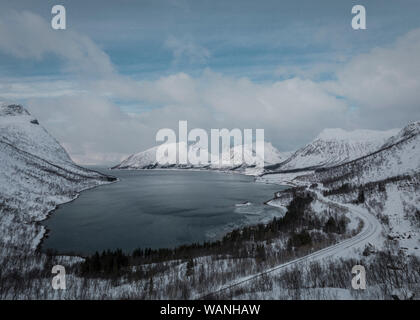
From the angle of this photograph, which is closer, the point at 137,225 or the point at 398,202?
the point at 398,202

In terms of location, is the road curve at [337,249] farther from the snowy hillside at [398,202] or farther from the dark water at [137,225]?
the dark water at [137,225]

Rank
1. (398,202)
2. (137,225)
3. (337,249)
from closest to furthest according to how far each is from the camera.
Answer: (337,249), (398,202), (137,225)

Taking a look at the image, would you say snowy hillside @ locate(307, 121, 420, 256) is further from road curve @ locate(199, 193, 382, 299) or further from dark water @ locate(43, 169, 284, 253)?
dark water @ locate(43, 169, 284, 253)

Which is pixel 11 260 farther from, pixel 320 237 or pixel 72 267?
pixel 320 237

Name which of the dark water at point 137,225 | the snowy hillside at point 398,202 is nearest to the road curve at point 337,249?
the snowy hillside at point 398,202

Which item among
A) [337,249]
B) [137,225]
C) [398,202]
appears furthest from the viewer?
[137,225]

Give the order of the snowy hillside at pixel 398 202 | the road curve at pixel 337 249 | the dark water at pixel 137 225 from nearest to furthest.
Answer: the road curve at pixel 337 249 < the snowy hillside at pixel 398 202 < the dark water at pixel 137 225

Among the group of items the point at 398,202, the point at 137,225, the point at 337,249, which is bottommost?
the point at 337,249

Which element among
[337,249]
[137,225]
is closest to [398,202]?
[337,249]

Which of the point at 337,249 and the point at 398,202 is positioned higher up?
the point at 398,202

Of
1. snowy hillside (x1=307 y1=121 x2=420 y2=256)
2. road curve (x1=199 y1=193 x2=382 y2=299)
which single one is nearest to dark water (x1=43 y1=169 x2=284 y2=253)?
road curve (x1=199 y1=193 x2=382 y2=299)

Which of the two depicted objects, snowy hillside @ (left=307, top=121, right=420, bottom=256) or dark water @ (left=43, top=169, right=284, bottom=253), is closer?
snowy hillside @ (left=307, top=121, right=420, bottom=256)

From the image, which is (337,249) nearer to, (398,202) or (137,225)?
(398,202)
